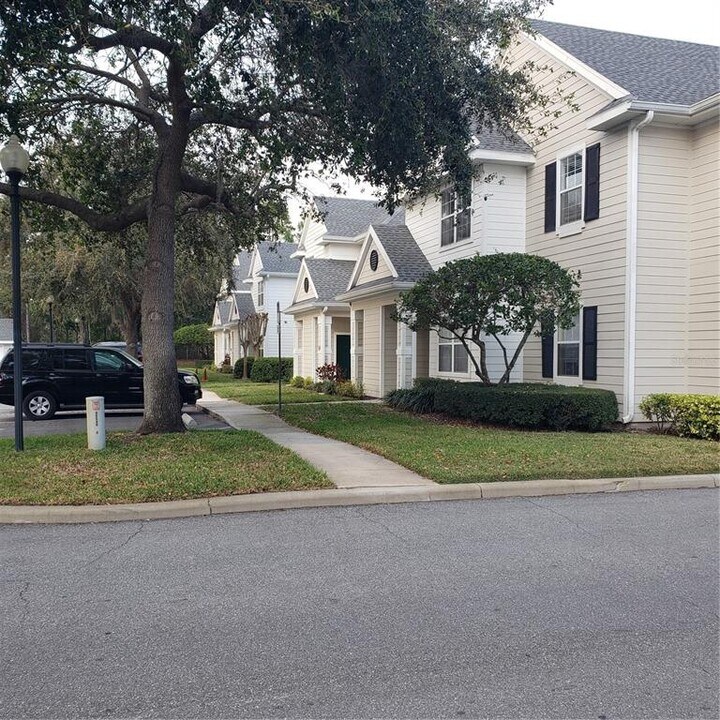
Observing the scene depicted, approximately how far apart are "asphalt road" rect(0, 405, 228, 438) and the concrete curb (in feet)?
20.0

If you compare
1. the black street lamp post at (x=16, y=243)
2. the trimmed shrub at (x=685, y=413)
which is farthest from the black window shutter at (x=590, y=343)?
the black street lamp post at (x=16, y=243)

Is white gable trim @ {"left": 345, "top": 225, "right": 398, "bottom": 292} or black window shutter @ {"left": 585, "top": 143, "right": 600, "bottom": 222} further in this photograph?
white gable trim @ {"left": 345, "top": 225, "right": 398, "bottom": 292}

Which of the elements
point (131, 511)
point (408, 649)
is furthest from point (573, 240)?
point (408, 649)

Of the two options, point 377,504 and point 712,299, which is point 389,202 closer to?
point 712,299

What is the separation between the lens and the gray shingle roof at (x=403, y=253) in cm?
1714

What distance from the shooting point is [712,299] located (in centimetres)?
1194

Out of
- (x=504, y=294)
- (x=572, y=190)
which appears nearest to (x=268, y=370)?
(x=572, y=190)

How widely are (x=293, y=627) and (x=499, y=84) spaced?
375 inches


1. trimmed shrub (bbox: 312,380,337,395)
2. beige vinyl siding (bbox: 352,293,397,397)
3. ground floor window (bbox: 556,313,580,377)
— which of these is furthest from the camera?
trimmed shrub (bbox: 312,380,337,395)

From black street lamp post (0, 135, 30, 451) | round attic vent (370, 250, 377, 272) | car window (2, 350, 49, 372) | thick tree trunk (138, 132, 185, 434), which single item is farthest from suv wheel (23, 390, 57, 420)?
round attic vent (370, 250, 377, 272)

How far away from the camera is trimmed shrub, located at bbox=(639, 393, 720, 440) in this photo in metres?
10.8

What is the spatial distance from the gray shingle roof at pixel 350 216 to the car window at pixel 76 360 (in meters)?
12.7

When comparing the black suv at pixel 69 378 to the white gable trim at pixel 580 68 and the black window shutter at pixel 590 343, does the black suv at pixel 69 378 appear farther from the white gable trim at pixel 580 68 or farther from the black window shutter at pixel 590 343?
the white gable trim at pixel 580 68

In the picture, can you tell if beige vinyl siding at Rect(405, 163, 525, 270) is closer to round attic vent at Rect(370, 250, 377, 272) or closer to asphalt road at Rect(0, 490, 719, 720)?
round attic vent at Rect(370, 250, 377, 272)
